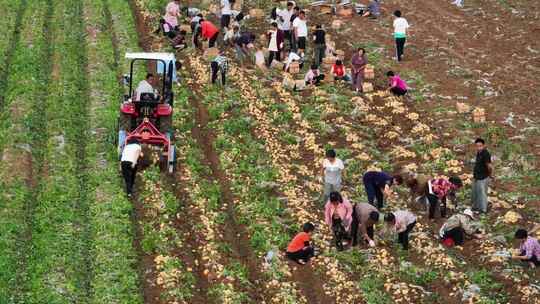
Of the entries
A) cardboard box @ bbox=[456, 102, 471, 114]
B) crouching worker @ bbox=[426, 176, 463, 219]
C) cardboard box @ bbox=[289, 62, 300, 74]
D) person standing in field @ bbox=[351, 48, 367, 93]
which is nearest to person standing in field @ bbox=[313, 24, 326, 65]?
cardboard box @ bbox=[289, 62, 300, 74]

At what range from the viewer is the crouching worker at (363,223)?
1934 centimetres

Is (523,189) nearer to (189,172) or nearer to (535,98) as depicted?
(535,98)

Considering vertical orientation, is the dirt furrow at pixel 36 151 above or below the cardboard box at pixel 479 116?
below

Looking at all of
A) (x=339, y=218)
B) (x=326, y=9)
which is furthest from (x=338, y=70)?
(x=339, y=218)

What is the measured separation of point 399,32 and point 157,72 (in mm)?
8709

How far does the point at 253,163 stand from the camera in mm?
24000

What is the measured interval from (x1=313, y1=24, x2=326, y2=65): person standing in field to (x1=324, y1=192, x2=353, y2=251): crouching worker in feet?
39.0

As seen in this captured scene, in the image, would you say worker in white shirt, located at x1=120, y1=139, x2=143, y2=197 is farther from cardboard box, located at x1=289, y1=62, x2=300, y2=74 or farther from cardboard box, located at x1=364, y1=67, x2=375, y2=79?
cardboard box, located at x1=364, y1=67, x2=375, y2=79

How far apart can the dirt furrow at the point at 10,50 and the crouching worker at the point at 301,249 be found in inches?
490

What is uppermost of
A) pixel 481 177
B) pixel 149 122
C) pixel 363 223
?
pixel 149 122

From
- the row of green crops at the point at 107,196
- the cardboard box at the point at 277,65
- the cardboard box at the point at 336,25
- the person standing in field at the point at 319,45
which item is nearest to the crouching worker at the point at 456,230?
the row of green crops at the point at 107,196

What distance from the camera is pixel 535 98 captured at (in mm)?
27594

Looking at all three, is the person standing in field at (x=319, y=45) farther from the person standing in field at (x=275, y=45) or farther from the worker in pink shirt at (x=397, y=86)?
the worker in pink shirt at (x=397, y=86)

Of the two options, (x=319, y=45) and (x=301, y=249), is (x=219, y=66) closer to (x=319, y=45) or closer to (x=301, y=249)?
(x=319, y=45)
